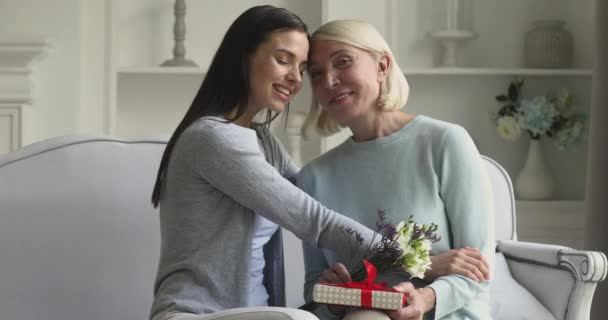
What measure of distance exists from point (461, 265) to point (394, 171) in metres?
0.28

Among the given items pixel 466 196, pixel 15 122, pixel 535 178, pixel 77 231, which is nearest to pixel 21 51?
pixel 15 122

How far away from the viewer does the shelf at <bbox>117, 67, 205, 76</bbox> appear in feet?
13.6

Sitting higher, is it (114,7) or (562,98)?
(114,7)

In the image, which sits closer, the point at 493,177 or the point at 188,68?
the point at 493,177

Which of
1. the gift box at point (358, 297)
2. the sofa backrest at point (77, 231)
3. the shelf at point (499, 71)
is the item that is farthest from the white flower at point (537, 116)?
the gift box at point (358, 297)

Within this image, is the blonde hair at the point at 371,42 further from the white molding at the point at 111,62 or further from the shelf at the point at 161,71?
the white molding at the point at 111,62

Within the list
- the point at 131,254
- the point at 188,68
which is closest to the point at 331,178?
the point at 131,254

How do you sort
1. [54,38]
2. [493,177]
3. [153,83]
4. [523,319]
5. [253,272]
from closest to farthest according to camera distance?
[253,272] < [523,319] < [493,177] < [54,38] < [153,83]

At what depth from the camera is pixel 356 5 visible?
4.30 m

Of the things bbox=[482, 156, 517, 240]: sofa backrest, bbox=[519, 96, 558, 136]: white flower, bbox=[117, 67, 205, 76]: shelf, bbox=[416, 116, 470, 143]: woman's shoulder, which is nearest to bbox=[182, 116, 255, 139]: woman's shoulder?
bbox=[416, 116, 470, 143]: woman's shoulder

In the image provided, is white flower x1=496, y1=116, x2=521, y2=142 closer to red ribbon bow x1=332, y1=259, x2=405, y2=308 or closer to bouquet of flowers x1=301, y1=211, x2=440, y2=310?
bouquet of flowers x1=301, y1=211, x2=440, y2=310

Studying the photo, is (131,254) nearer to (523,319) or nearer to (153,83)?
(523,319)

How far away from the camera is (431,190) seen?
225cm

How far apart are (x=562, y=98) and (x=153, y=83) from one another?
5.79 feet
